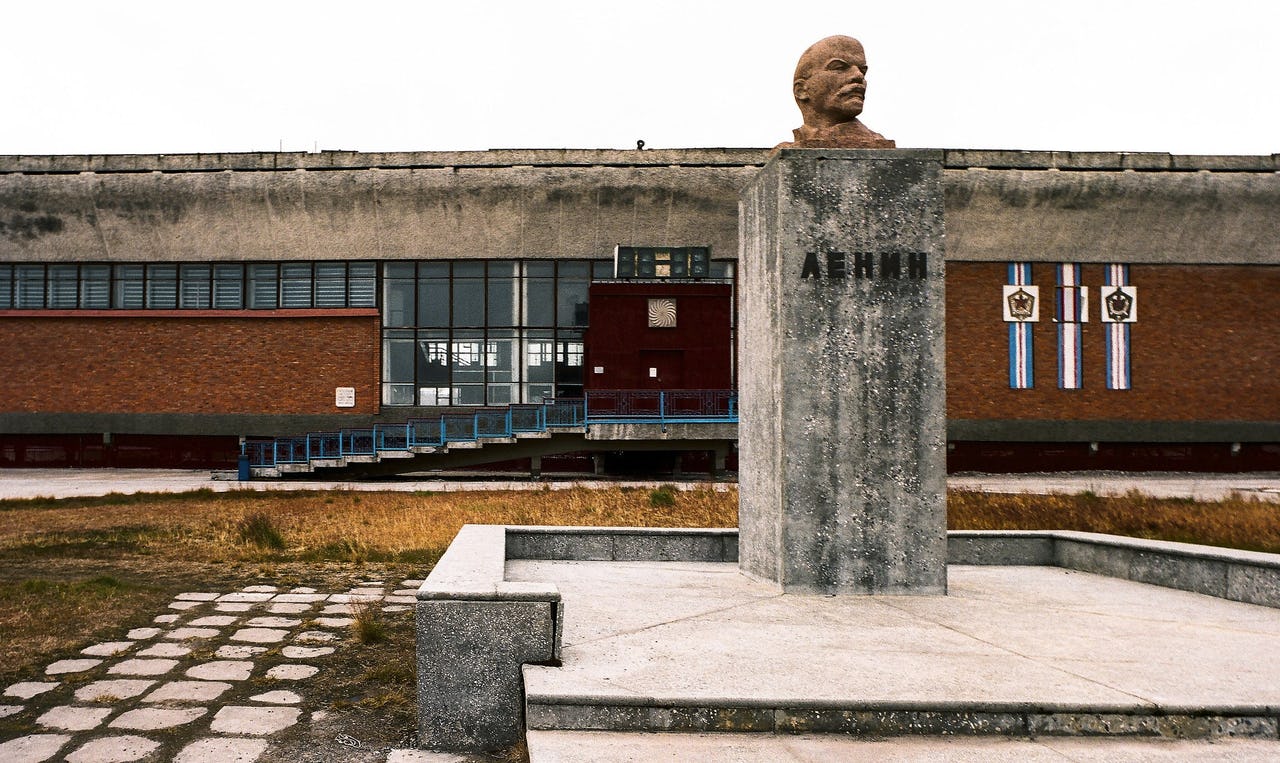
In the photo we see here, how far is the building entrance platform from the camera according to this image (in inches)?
144

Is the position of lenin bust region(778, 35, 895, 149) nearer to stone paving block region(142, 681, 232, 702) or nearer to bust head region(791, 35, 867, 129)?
bust head region(791, 35, 867, 129)

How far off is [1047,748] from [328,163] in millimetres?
31918

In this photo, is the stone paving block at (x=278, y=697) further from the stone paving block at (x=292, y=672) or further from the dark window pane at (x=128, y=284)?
the dark window pane at (x=128, y=284)

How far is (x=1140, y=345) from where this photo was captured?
32.4 meters

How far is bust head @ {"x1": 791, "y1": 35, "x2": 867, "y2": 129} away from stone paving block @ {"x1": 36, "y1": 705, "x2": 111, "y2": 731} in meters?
5.88

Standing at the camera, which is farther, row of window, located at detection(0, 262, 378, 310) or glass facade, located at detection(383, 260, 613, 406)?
glass facade, located at detection(383, 260, 613, 406)

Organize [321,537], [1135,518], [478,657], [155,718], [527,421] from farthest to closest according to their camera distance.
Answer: [527,421] < [1135,518] < [321,537] < [155,718] < [478,657]

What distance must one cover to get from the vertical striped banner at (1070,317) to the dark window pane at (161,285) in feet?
103

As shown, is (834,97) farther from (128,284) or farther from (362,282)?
(128,284)

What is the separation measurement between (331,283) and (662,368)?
41.3 ft

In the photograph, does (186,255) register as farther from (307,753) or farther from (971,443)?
(307,753)

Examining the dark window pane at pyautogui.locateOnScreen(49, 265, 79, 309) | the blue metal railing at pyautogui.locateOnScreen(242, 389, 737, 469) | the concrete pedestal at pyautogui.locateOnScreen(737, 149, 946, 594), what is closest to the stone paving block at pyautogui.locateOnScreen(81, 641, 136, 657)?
the concrete pedestal at pyautogui.locateOnScreen(737, 149, 946, 594)

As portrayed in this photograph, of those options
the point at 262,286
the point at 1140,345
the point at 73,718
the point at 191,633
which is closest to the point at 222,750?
the point at 73,718

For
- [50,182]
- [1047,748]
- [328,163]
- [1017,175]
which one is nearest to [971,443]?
[1017,175]
